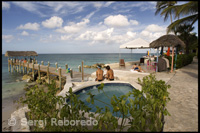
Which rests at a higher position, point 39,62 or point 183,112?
point 39,62

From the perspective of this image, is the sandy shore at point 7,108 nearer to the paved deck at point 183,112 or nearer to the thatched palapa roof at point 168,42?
the paved deck at point 183,112

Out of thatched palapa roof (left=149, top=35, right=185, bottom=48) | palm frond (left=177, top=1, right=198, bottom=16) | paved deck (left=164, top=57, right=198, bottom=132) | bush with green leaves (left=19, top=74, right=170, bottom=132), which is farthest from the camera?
palm frond (left=177, top=1, right=198, bottom=16)

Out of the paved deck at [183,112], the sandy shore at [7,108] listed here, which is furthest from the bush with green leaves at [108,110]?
the sandy shore at [7,108]

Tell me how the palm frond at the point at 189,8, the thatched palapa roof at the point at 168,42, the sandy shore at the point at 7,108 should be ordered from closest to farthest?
the sandy shore at the point at 7,108 < the thatched palapa roof at the point at 168,42 < the palm frond at the point at 189,8

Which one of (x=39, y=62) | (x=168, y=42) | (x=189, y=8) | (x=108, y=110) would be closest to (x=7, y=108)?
(x=108, y=110)

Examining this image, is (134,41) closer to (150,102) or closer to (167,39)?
(167,39)

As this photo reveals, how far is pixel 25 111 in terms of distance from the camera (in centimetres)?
336

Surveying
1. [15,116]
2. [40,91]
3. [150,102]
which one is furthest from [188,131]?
[15,116]

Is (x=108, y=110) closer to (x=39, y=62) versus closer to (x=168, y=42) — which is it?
(x=168, y=42)

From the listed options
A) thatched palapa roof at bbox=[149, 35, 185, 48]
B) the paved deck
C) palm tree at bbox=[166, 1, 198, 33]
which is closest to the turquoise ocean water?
thatched palapa roof at bbox=[149, 35, 185, 48]

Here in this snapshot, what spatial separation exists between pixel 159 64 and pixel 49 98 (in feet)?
29.7

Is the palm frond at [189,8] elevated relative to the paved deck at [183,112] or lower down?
elevated

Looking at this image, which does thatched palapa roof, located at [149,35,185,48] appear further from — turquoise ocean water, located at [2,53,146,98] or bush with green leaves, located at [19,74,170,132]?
bush with green leaves, located at [19,74,170,132]

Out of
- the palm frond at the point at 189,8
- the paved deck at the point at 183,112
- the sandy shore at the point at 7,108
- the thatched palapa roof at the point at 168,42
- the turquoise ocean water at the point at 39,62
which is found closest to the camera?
the paved deck at the point at 183,112
